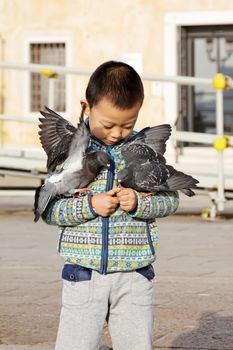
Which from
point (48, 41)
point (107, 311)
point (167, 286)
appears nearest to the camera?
point (107, 311)

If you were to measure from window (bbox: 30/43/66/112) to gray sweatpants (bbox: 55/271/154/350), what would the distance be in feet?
62.0

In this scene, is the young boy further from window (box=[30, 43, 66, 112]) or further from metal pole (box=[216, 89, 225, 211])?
window (box=[30, 43, 66, 112])

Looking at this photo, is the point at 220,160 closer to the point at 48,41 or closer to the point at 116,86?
the point at 116,86

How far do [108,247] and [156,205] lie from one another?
0.20 metres

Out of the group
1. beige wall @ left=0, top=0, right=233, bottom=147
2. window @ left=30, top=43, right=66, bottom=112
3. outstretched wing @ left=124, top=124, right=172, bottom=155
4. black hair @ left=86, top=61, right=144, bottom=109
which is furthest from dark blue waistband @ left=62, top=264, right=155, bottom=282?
window @ left=30, top=43, right=66, bottom=112

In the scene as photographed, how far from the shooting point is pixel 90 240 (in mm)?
3787

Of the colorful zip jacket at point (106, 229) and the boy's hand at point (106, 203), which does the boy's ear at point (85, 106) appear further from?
the boy's hand at point (106, 203)

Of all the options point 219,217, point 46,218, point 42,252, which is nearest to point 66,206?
point 46,218

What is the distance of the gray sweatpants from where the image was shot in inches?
148

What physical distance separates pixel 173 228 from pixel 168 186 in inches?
267

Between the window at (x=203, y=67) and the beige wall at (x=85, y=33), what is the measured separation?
1.45 feet

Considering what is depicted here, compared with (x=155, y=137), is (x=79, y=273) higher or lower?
lower

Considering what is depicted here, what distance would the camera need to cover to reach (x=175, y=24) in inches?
858

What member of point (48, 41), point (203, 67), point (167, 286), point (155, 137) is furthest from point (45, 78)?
point (155, 137)
